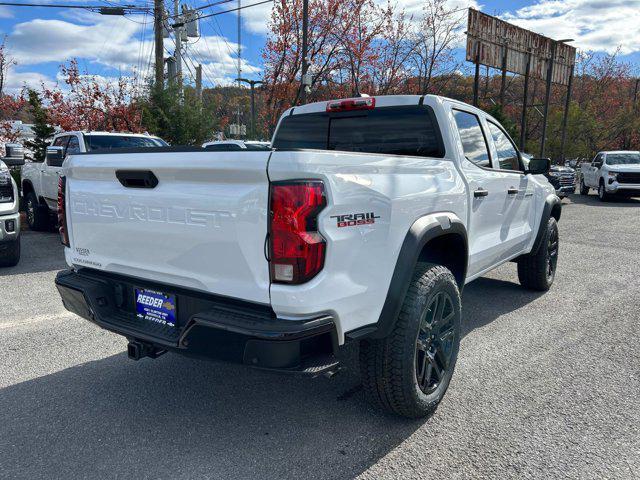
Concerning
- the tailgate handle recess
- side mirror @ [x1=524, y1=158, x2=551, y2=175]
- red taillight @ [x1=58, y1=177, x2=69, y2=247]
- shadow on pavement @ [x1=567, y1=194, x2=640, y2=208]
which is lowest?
shadow on pavement @ [x1=567, y1=194, x2=640, y2=208]

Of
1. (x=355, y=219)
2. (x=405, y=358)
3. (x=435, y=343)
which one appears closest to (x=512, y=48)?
(x=435, y=343)

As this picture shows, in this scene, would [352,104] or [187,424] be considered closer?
[187,424]

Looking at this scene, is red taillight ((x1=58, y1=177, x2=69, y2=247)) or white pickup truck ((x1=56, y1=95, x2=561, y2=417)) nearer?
white pickup truck ((x1=56, y1=95, x2=561, y2=417))

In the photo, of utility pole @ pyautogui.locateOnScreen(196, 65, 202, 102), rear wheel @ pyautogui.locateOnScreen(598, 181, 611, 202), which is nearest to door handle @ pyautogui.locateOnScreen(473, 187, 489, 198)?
utility pole @ pyautogui.locateOnScreen(196, 65, 202, 102)

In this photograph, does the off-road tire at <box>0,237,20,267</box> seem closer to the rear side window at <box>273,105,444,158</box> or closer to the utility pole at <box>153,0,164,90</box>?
the rear side window at <box>273,105,444,158</box>

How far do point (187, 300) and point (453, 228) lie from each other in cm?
172

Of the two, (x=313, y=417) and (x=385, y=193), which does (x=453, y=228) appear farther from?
(x=313, y=417)

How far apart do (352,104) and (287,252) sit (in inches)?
81.5

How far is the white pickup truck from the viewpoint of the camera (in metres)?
2.19

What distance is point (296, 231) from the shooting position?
2.15m

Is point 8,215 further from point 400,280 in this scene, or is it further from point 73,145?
point 400,280

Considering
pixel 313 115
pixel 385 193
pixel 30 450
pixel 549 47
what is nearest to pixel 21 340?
pixel 30 450

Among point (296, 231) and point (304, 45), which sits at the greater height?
point (304, 45)

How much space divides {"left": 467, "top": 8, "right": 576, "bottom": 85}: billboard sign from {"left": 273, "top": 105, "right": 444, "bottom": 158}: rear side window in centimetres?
1818
